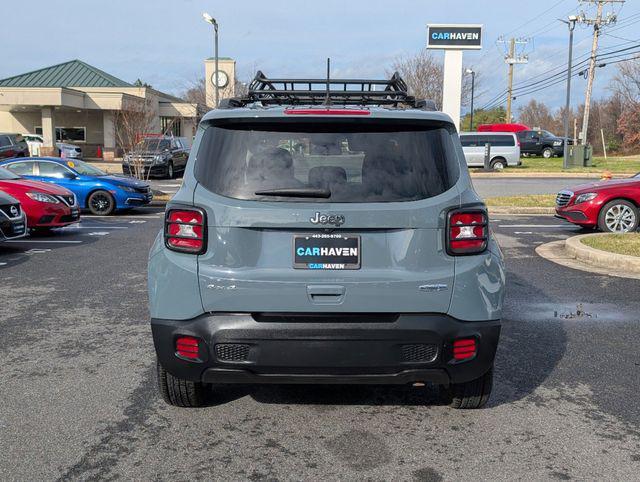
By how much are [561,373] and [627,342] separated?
1195 millimetres

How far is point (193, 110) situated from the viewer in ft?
148

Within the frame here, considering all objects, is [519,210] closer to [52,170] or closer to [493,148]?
[52,170]

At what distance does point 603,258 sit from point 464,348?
6508mm

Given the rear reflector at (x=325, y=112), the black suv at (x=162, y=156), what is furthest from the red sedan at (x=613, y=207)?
the black suv at (x=162, y=156)

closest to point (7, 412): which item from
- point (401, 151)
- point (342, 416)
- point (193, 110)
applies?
point (342, 416)

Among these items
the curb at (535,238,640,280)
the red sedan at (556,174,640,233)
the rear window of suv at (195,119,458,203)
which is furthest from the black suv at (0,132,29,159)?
the rear window of suv at (195,119,458,203)

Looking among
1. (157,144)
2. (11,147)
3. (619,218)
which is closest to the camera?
(619,218)

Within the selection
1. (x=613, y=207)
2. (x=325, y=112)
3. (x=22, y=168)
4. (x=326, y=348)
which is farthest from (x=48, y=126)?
(x=326, y=348)

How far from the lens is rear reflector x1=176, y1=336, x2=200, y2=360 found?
142 inches

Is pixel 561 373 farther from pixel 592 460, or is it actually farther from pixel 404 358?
pixel 404 358

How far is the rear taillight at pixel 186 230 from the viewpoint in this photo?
11.7 feet

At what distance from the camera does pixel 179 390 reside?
407 centimetres

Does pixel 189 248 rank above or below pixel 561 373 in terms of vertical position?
above

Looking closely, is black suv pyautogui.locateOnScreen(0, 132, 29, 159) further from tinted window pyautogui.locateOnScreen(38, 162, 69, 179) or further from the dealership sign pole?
the dealership sign pole
